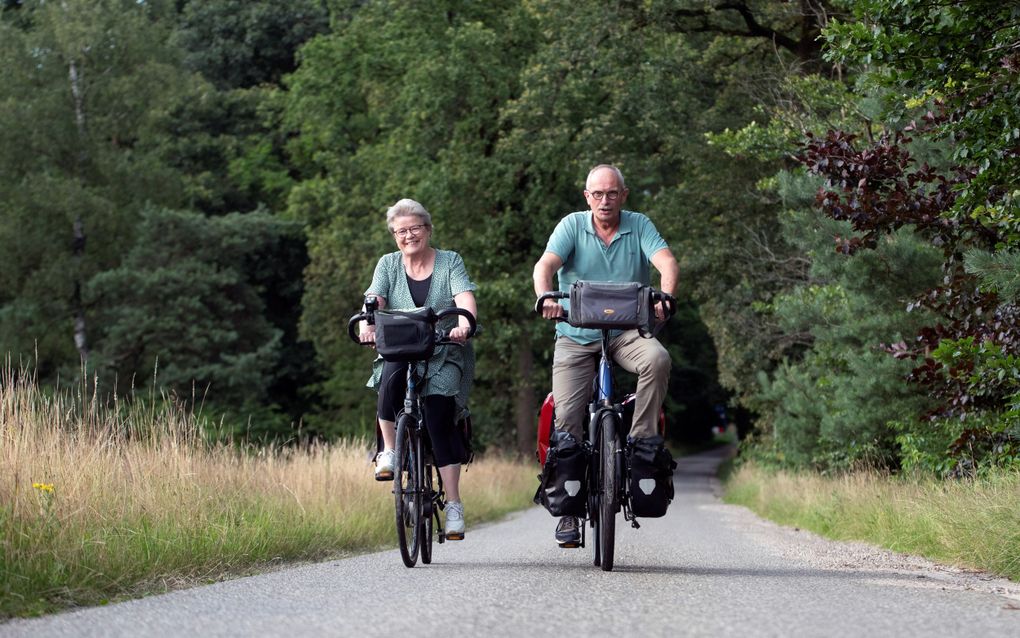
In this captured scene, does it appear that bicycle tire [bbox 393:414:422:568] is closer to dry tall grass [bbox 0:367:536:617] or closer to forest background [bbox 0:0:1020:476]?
dry tall grass [bbox 0:367:536:617]

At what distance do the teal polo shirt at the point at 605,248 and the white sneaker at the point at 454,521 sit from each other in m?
1.22

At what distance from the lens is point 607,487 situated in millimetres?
6848

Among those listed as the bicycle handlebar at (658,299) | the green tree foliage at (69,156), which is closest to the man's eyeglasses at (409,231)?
the bicycle handlebar at (658,299)

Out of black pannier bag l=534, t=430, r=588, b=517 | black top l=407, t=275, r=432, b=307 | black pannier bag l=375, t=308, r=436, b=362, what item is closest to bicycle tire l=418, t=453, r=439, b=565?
black pannier bag l=375, t=308, r=436, b=362

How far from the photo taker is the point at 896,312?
50.6 feet

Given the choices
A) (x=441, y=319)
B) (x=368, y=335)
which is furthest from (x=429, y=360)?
(x=368, y=335)

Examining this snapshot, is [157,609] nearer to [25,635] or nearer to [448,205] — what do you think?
[25,635]

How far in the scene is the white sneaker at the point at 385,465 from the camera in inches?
297

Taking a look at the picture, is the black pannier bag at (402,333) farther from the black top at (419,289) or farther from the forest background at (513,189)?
the forest background at (513,189)

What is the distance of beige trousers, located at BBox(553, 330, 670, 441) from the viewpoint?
23.2 ft

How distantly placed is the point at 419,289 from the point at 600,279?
111cm

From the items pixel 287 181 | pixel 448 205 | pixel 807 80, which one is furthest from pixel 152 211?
pixel 807 80

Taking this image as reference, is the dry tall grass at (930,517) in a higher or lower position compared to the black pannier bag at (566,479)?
lower

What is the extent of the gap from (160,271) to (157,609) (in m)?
32.7
